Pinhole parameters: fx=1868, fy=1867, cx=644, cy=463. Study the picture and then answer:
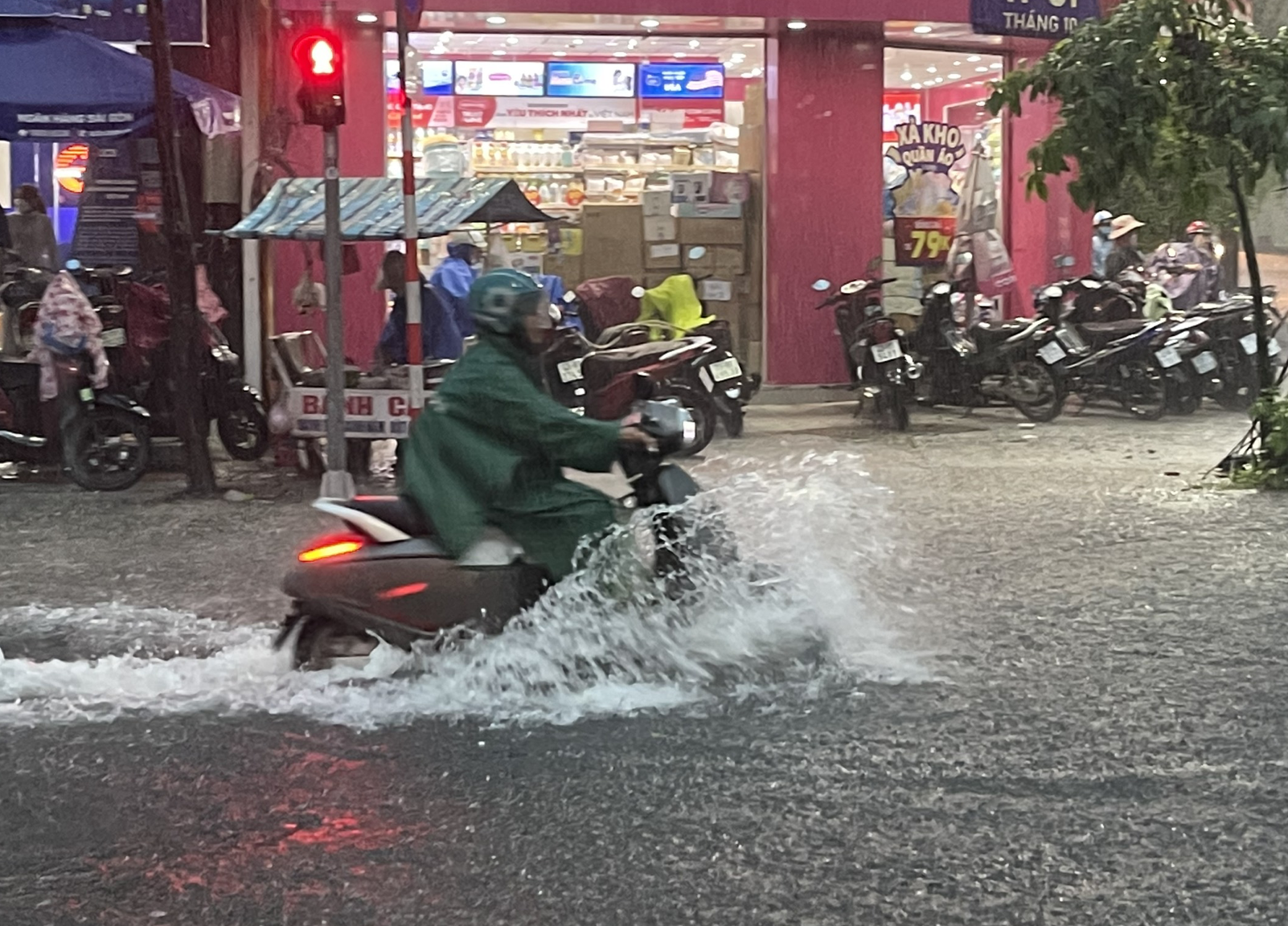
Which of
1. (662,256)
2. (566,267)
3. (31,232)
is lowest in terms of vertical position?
(566,267)

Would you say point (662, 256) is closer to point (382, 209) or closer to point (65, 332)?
point (382, 209)

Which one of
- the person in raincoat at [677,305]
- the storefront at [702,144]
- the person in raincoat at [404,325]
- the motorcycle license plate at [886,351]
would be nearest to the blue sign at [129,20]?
the storefront at [702,144]

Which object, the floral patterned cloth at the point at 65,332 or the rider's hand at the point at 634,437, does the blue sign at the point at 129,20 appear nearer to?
the floral patterned cloth at the point at 65,332

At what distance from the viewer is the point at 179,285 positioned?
12.5m

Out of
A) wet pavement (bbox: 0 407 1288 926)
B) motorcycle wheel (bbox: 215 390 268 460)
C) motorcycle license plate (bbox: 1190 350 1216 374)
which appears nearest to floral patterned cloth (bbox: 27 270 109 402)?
motorcycle wheel (bbox: 215 390 268 460)

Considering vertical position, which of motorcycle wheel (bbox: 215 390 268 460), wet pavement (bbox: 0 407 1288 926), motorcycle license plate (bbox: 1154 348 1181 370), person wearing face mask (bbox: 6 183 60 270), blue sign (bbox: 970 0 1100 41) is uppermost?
blue sign (bbox: 970 0 1100 41)

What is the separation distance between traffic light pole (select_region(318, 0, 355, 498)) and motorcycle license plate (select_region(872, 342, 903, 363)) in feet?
18.2

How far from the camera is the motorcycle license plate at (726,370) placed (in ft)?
50.0

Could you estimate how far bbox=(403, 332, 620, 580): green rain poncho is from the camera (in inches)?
256

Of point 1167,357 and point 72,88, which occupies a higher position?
point 72,88

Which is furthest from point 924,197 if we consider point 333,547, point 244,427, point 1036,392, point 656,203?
point 333,547

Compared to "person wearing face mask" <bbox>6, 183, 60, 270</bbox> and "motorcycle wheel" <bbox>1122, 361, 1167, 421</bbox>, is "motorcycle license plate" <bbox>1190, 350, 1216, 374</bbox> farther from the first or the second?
"person wearing face mask" <bbox>6, 183, 60, 270</bbox>

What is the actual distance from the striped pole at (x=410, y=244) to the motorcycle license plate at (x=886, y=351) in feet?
16.9

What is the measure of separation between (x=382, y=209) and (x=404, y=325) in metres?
0.84
